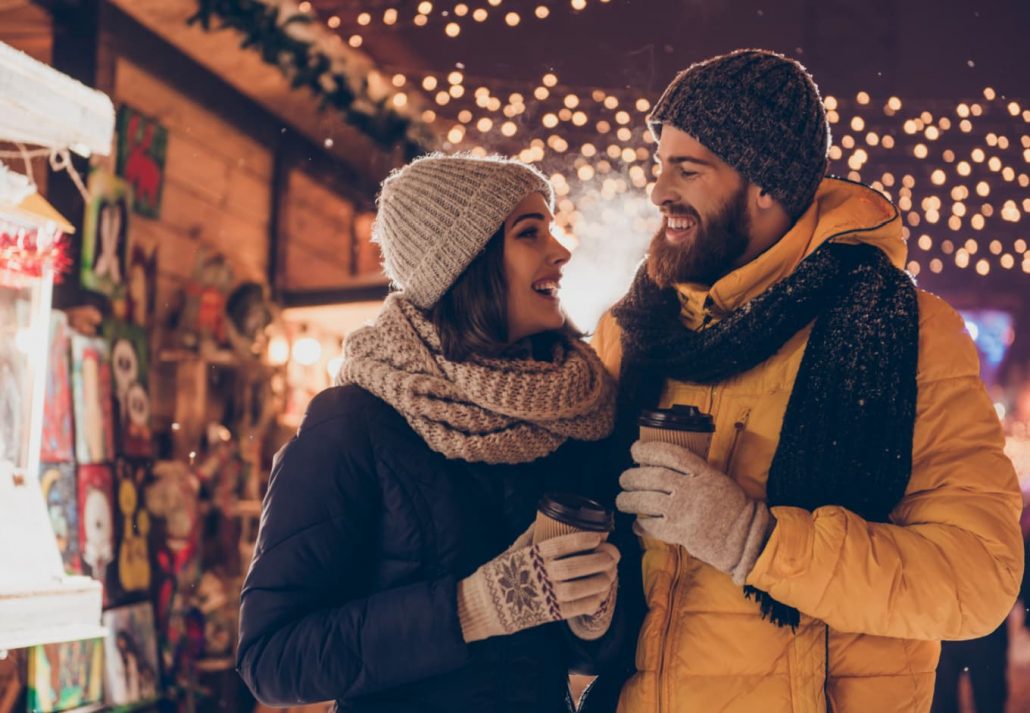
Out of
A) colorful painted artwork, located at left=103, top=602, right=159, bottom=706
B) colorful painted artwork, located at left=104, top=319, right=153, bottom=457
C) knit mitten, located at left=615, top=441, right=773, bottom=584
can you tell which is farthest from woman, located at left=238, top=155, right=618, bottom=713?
colorful painted artwork, located at left=103, top=602, right=159, bottom=706

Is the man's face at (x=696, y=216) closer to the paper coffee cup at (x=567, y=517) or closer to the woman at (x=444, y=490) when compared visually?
the woman at (x=444, y=490)

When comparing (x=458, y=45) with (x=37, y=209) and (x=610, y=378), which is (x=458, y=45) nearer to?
(x=37, y=209)

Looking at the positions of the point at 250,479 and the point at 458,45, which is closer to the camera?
the point at 458,45

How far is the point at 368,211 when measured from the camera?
6.88m

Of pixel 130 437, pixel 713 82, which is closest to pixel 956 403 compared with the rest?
pixel 713 82

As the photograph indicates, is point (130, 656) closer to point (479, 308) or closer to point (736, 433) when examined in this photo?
point (479, 308)

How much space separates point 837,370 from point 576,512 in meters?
0.56

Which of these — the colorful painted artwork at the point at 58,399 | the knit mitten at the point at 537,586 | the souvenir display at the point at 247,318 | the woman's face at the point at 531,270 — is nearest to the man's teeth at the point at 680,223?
the woman's face at the point at 531,270

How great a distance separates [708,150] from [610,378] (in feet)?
1.77

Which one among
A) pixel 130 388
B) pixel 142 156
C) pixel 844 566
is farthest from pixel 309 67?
pixel 844 566

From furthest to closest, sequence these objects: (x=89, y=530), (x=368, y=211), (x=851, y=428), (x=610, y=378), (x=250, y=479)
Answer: (x=368, y=211) → (x=250, y=479) → (x=89, y=530) → (x=610, y=378) → (x=851, y=428)

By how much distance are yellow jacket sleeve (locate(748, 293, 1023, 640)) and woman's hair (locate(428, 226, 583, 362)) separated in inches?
A: 26.1

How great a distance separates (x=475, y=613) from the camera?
1.60 metres

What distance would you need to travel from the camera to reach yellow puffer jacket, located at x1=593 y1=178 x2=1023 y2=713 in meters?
1.56
